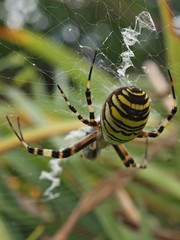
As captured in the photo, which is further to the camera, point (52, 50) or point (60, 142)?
point (52, 50)

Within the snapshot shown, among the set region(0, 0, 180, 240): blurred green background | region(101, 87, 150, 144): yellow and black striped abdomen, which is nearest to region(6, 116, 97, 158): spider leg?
region(0, 0, 180, 240): blurred green background

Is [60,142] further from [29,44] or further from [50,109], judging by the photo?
[29,44]

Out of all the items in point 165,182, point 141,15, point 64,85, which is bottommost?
point 165,182

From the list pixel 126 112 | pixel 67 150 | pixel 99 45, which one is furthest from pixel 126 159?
pixel 126 112

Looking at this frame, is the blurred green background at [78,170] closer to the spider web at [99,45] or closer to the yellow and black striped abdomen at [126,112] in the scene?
the spider web at [99,45]

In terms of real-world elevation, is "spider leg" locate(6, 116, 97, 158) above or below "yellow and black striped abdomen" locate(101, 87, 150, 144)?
below

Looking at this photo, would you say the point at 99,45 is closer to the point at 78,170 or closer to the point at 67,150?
the point at 67,150

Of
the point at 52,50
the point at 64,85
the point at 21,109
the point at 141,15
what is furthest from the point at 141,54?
the point at 141,15

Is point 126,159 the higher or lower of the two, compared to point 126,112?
lower

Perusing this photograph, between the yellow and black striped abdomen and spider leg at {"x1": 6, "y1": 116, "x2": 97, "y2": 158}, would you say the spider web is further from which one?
the yellow and black striped abdomen
